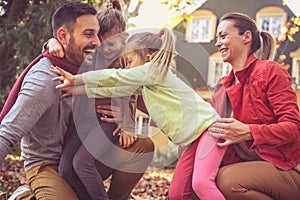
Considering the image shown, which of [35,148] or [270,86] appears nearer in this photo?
[270,86]

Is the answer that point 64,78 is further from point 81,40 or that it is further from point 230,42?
point 230,42

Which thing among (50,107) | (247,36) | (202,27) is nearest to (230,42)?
(247,36)

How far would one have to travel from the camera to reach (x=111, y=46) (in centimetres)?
323

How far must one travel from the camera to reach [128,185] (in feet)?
10.8

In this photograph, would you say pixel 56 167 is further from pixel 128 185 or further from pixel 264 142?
pixel 264 142

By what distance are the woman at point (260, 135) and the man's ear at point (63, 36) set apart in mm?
1047

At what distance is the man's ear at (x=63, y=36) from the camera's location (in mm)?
3098

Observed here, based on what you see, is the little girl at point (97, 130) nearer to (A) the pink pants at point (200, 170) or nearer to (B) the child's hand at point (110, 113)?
(B) the child's hand at point (110, 113)

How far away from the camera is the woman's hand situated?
2.78 m

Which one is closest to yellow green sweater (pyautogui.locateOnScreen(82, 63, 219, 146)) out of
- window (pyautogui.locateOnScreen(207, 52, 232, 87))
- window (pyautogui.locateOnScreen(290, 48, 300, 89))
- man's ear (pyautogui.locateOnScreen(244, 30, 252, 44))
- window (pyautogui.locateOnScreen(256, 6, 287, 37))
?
man's ear (pyautogui.locateOnScreen(244, 30, 252, 44))

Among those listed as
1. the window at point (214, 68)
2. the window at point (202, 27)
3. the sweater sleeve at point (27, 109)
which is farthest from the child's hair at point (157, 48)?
the window at point (202, 27)

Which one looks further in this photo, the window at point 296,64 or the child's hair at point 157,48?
the window at point 296,64

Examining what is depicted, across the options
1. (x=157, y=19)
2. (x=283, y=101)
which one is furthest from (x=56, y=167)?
(x=157, y=19)

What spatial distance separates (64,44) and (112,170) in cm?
88
